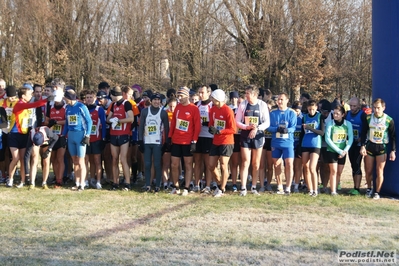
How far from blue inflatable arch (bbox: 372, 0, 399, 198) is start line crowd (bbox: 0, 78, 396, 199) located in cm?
31

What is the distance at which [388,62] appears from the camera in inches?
383

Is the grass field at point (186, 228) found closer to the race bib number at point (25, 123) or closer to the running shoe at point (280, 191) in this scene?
the running shoe at point (280, 191)

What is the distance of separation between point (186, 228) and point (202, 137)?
10.7ft

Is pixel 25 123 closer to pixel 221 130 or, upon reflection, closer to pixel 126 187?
pixel 126 187

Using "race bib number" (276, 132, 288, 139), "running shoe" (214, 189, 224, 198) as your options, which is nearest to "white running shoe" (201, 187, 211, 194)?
"running shoe" (214, 189, 224, 198)

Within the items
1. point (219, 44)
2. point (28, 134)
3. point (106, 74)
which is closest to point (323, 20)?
point (219, 44)

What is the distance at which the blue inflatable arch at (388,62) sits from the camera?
9555 mm

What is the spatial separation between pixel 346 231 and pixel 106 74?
26.3 metres

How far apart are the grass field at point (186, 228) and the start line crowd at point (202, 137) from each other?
2.16ft

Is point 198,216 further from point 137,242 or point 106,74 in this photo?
point 106,74

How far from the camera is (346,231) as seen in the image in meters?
7.08

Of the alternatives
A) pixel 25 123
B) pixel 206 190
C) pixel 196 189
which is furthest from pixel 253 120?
pixel 25 123

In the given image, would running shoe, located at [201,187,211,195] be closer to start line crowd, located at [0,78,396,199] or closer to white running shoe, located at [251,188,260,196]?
start line crowd, located at [0,78,396,199]

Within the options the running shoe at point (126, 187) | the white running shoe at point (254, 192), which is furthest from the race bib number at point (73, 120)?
the white running shoe at point (254, 192)
